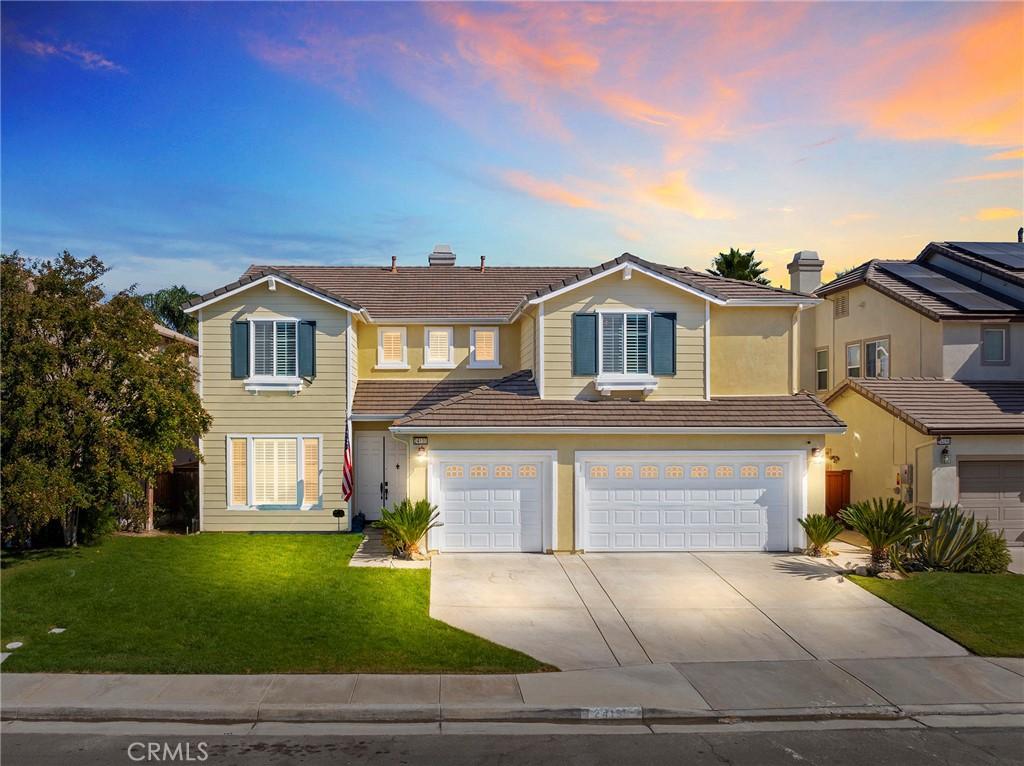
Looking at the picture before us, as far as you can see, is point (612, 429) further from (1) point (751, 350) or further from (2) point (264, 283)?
(2) point (264, 283)

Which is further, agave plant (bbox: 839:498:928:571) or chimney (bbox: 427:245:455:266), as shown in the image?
chimney (bbox: 427:245:455:266)

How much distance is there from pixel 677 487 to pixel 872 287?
34.3 feet

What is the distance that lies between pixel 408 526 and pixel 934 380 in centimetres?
1413

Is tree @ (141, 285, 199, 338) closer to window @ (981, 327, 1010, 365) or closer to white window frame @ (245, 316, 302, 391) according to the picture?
white window frame @ (245, 316, 302, 391)

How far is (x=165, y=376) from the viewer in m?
17.0

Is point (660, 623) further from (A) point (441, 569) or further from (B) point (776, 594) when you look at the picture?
(A) point (441, 569)

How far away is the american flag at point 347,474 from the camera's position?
741 inches

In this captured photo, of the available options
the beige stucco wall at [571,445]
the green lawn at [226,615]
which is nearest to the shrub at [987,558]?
the beige stucco wall at [571,445]

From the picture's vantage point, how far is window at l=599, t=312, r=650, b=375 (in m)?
18.3

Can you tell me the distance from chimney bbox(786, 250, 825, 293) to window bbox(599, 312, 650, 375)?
416 inches

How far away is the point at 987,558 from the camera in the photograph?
51.4 feet

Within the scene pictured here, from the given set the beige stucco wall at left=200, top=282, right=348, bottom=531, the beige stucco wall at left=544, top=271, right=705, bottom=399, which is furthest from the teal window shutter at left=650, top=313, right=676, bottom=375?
the beige stucco wall at left=200, top=282, right=348, bottom=531

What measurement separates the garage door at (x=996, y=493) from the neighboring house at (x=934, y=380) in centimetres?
2

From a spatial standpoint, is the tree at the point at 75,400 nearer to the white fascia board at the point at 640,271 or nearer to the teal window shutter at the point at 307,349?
the teal window shutter at the point at 307,349
